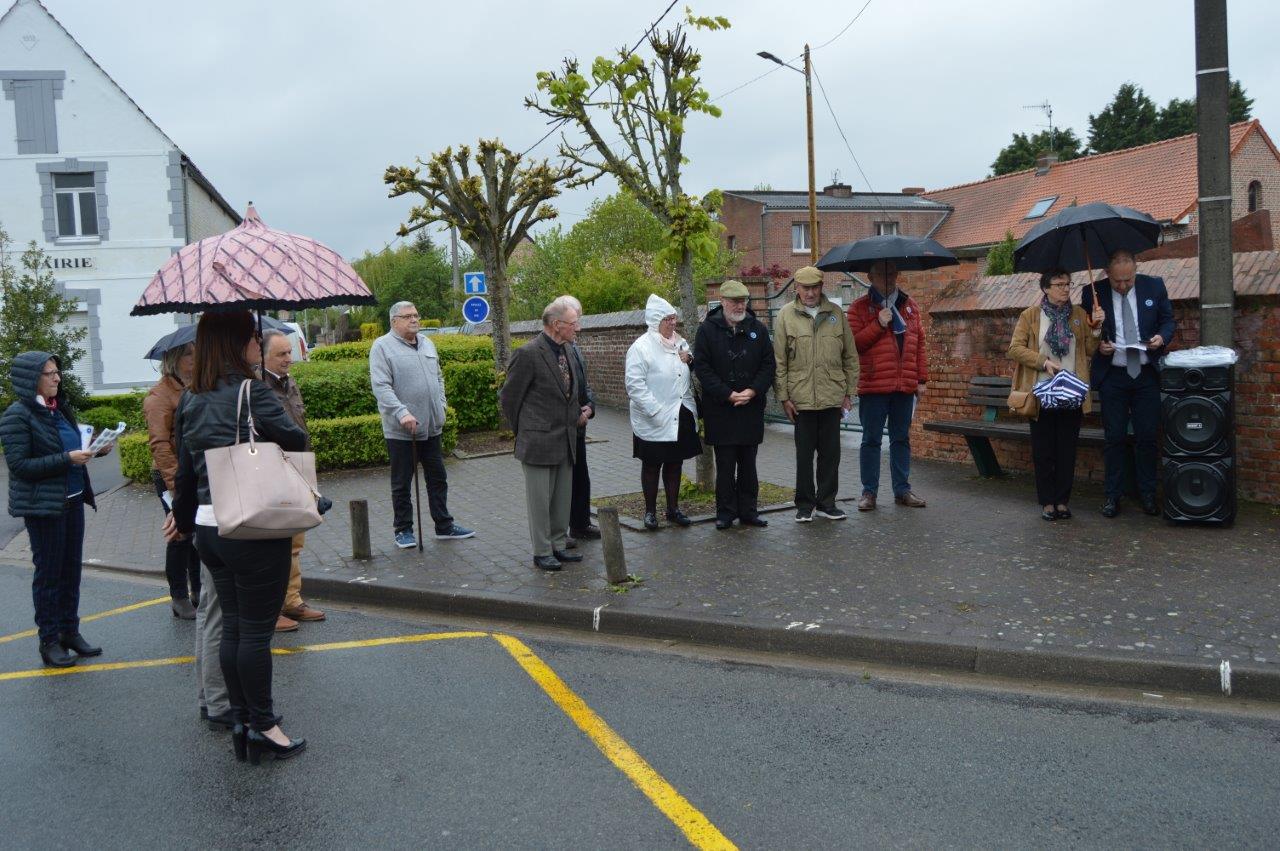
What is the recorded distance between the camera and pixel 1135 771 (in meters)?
4.15

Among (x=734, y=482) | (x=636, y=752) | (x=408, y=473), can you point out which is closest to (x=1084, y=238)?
(x=734, y=482)

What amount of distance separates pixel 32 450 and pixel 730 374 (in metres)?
4.88

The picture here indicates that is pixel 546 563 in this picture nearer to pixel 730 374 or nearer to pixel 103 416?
pixel 730 374

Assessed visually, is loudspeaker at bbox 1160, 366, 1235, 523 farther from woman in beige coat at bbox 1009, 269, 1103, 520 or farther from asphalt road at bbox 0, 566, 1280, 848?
asphalt road at bbox 0, 566, 1280, 848

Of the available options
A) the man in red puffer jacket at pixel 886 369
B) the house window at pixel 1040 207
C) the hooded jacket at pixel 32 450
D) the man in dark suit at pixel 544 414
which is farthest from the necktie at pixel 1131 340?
the house window at pixel 1040 207

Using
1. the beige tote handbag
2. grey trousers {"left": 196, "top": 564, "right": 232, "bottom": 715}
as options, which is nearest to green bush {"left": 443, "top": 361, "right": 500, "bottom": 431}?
grey trousers {"left": 196, "top": 564, "right": 232, "bottom": 715}

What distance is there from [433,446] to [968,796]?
556 cm

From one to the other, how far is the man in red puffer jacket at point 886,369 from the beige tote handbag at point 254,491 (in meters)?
5.67

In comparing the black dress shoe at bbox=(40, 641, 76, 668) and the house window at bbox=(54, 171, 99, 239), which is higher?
the house window at bbox=(54, 171, 99, 239)

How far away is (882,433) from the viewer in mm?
8969

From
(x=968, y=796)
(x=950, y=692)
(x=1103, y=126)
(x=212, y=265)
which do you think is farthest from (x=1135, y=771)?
(x=1103, y=126)

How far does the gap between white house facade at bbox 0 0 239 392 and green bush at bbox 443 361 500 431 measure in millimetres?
16212

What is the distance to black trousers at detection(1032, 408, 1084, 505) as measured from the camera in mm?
8195

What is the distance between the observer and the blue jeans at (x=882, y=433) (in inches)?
352
